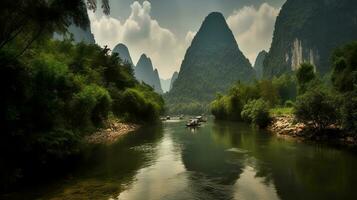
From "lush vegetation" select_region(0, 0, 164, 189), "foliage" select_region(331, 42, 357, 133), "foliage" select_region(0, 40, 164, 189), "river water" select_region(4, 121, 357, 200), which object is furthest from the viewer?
"foliage" select_region(331, 42, 357, 133)

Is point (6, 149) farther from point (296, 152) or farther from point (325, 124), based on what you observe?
point (325, 124)

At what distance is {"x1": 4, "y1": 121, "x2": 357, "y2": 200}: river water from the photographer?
2095 centimetres

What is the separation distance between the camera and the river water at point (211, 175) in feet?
68.7

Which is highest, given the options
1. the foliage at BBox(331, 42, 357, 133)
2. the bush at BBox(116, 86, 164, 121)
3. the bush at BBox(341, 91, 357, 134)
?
the foliage at BBox(331, 42, 357, 133)

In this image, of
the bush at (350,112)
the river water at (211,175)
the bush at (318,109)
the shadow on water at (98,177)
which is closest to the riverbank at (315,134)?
the bush at (318,109)

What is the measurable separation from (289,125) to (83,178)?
154 feet

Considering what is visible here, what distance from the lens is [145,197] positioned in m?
20.6

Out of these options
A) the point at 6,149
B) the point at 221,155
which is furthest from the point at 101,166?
the point at 221,155

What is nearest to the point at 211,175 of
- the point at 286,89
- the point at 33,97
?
the point at 33,97

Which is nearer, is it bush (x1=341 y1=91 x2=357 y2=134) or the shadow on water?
the shadow on water

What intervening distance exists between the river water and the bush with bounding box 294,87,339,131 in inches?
303

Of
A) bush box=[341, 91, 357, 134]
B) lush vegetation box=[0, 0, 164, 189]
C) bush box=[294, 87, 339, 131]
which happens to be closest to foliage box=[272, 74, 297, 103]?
bush box=[294, 87, 339, 131]

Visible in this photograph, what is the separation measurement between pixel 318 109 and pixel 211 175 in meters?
28.0

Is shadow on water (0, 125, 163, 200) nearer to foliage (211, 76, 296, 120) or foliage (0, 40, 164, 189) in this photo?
foliage (0, 40, 164, 189)
